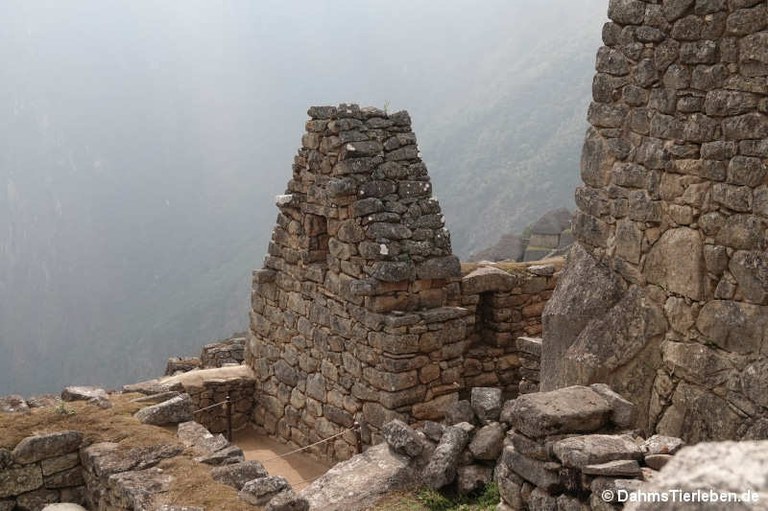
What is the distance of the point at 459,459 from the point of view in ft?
21.1

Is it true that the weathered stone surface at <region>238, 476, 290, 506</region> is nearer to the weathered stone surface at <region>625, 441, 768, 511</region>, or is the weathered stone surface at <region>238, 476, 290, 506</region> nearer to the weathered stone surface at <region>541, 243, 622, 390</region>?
the weathered stone surface at <region>541, 243, 622, 390</region>

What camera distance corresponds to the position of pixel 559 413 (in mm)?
5012

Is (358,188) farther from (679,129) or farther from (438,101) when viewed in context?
(438,101)

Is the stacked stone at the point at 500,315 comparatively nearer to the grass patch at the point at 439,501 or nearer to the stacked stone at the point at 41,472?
the grass patch at the point at 439,501

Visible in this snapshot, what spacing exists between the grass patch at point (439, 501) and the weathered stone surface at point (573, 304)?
1.01m

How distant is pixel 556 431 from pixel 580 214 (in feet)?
6.94

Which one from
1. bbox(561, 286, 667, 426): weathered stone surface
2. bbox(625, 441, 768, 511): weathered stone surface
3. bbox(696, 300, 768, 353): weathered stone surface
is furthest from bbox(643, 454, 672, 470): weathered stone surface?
bbox(625, 441, 768, 511): weathered stone surface

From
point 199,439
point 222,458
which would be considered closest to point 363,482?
point 222,458

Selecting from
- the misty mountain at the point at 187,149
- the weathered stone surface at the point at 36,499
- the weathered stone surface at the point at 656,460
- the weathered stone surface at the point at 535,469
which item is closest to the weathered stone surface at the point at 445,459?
the weathered stone surface at the point at 535,469

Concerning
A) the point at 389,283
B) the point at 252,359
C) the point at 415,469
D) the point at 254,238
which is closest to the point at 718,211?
the point at 415,469

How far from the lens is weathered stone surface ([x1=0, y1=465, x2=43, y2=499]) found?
6.64 metres

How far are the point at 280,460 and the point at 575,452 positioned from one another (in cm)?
694

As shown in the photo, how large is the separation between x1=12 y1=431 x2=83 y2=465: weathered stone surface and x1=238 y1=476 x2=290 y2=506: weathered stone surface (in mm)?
1918

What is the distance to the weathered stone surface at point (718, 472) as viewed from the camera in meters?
1.94
